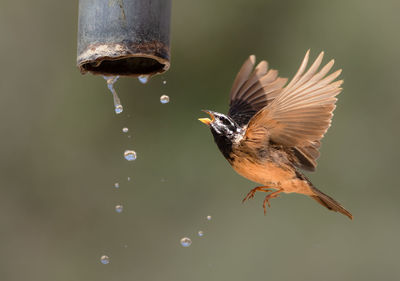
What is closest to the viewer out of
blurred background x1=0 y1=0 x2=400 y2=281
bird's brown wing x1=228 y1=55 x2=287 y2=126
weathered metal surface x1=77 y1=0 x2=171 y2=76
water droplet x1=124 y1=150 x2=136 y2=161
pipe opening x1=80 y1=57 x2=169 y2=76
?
weathered metal surface x1=77 y1=0 x2=171 y2=76

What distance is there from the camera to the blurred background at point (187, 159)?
8891mm

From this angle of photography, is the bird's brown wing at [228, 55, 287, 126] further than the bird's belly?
Yes

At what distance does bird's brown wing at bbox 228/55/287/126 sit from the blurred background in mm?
3865

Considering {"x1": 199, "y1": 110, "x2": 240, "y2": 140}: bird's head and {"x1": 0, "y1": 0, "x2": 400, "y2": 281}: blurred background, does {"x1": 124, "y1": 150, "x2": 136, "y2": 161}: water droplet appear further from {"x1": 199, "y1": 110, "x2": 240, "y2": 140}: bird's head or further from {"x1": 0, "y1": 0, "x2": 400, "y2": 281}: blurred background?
{"x1": 0, "y1": 0, "x2": 400, "y2": 281}: blurred background

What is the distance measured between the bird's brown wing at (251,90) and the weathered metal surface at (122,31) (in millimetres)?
974

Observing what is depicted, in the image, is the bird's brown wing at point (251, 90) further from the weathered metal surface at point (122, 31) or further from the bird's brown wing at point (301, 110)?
the weathered metal surface at point (122, 31)

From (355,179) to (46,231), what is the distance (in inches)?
153

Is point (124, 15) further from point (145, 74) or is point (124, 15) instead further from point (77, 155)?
point (77, 155)

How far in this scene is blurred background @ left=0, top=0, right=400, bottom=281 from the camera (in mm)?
8891

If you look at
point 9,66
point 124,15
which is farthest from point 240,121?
point 9,66

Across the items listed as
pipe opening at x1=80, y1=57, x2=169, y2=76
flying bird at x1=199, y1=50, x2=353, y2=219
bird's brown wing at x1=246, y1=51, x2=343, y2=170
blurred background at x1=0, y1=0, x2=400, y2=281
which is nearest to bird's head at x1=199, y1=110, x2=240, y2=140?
flying bird at x1=199, y1=50, x2=353, y2=219

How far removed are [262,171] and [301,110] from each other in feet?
1.57

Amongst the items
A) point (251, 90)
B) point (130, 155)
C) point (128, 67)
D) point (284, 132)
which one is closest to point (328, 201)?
point (284, 132)

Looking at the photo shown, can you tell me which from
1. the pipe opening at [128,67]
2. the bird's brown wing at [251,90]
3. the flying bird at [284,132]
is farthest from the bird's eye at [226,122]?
the bird's brown wing at [251,90]
